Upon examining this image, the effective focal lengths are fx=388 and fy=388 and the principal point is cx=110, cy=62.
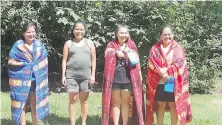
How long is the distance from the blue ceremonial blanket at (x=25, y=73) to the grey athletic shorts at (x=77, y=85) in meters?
0.39

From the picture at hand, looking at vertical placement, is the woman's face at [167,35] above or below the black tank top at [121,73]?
above

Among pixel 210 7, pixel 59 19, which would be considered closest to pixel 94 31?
pixel 59 19

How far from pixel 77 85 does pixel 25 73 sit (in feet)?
2.62

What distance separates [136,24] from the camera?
9008 millimetres

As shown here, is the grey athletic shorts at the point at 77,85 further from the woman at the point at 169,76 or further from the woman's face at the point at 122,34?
the woman at the point at 169,76

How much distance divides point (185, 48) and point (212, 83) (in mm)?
1269

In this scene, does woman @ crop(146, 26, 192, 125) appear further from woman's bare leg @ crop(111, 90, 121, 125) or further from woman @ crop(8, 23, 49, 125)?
woman @ crop(8, 23, 49, 125)

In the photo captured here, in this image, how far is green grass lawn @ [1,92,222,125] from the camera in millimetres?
6848

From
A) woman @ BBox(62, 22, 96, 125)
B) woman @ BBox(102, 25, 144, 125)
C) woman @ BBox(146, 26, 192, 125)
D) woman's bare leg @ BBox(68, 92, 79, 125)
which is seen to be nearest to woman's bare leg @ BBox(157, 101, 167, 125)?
woman @ BBox(146, 26, 192, 125)

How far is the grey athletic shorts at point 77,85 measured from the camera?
587 cm

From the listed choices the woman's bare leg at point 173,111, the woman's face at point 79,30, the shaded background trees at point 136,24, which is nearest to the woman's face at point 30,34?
the woman's face at point 79,30

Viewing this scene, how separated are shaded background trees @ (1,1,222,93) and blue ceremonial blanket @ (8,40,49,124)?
282 centimetres

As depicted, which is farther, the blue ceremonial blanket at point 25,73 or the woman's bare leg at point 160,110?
the woman's bare leg at point 160,110

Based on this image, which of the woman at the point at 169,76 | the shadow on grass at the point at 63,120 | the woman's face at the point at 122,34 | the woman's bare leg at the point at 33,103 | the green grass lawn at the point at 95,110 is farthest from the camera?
the green grass lawn at the point at 95,110
